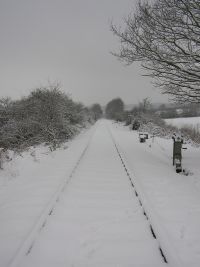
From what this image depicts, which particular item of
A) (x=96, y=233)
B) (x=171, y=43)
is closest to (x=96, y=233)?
(x=96, y=233)

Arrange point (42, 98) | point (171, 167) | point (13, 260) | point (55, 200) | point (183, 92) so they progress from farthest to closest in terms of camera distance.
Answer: point (42, 98) < point (183, 92) < point (171, 167) < point (55, 200) < point (13, 260)

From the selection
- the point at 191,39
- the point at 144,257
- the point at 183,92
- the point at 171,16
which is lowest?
the point at 144,257

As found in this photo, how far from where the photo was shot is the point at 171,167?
10352mm

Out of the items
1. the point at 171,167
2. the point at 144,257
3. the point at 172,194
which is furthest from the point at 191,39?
the point at 144,257

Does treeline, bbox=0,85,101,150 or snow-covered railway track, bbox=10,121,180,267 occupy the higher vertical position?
treeline, bbox=0,85,101,150

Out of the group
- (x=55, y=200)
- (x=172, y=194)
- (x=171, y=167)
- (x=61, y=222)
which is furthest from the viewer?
(x=171, y=167)

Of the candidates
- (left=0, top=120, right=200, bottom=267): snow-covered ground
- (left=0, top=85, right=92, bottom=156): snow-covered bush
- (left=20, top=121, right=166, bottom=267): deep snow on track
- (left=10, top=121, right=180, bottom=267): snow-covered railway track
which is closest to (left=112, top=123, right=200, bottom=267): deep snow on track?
(left=0, top=120, right=200, bottom=267): snow-covered ground

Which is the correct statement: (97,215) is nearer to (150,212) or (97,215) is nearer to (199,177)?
(150,212)

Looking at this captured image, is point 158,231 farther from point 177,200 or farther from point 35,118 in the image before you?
point 35,118

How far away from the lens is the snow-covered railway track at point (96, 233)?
3.69 m

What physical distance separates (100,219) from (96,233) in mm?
552

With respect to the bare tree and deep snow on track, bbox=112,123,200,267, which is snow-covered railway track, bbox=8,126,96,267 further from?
the bare tree

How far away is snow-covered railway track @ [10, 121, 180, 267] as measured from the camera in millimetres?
3688

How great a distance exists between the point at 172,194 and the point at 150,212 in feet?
5.58
